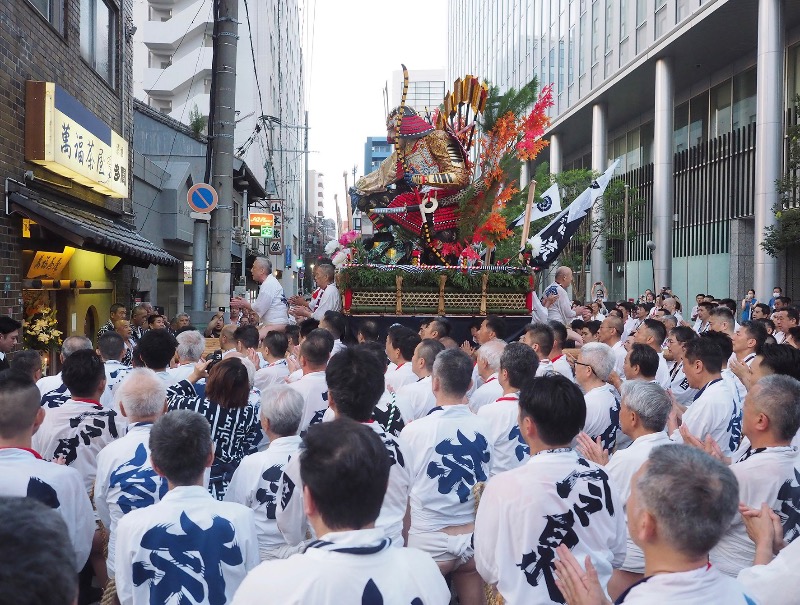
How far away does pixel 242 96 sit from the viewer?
107 ft

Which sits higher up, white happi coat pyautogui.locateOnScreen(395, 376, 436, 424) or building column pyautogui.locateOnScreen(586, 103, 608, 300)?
building column pyautogui.locateOnScreen(586, 103, 608, 300)

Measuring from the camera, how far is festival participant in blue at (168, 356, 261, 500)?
4.66 meters

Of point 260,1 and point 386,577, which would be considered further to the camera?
point 260,1

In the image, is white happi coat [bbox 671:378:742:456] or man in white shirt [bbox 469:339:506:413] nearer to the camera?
white happi coat [bbox 671:378:742:456]

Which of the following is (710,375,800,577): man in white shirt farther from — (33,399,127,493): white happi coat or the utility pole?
the utility pole

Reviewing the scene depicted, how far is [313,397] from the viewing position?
5.41 metres

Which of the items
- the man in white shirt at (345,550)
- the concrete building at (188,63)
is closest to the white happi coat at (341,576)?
the man in white shirt at (345,550)

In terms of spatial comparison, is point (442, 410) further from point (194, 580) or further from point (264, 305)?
point (264, 305)

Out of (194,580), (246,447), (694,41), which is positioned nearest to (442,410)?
(246,447)

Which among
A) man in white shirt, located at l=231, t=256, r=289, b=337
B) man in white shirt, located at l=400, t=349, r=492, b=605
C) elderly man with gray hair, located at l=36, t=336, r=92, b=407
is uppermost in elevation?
man in white shirt, located at l=231, t=256, r=289, b=337

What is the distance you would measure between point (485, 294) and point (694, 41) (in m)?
18.7

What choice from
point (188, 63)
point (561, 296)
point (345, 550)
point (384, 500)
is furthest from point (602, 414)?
point (188, 63)

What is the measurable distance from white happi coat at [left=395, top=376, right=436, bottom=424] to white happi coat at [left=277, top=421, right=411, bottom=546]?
1.74m

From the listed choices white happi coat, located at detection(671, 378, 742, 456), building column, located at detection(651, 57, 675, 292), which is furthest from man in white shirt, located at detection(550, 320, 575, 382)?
building column, located at detection(651, 57, 675, 292)
